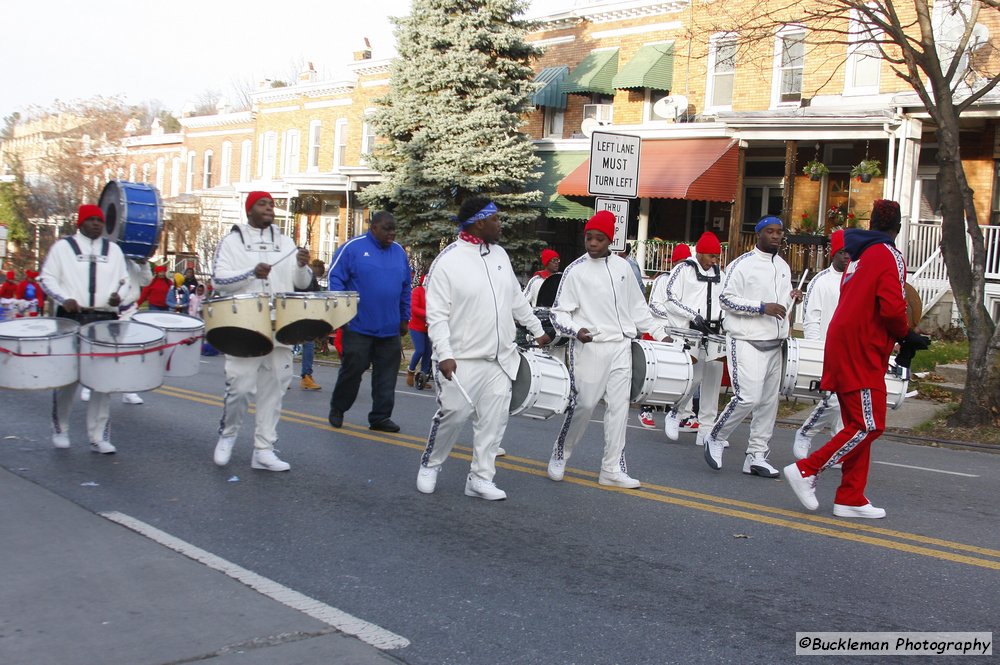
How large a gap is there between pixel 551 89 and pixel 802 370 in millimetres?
22380

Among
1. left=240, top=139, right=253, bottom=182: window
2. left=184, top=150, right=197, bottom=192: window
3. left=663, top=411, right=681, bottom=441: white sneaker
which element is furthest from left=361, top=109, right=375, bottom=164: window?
left=663, top=411, right=681, bottom=441: white sneaker

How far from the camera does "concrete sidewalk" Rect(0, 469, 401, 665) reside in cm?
443

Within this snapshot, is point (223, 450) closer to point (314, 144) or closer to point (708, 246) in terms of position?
point (708, 246)

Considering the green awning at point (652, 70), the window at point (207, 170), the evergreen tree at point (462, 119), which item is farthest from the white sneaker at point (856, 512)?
the window at point (207, 170)

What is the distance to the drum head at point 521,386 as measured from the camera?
750 cm

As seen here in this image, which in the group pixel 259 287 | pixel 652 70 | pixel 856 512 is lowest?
pixel 856 512

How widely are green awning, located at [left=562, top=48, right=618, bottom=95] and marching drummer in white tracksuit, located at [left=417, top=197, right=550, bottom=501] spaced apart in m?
22.1

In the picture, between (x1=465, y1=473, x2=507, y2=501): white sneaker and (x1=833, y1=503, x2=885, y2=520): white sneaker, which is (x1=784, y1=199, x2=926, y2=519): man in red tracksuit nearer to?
(x1=833, y1=503, x2=885, y2=520): white sneaker

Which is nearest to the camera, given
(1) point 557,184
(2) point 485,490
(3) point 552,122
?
(2) point 485,490

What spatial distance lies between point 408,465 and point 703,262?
393 cm

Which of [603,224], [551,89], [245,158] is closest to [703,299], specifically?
[603,224]

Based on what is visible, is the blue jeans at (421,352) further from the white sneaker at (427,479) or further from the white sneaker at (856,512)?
the white sneaker at (856,512)

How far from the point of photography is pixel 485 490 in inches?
294

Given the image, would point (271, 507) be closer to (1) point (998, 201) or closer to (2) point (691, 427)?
(2) point (691, 427)
